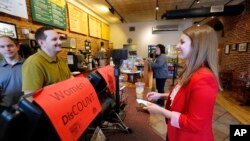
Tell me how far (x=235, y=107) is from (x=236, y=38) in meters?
2.85

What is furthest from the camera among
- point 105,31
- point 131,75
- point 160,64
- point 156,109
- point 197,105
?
point 105,31

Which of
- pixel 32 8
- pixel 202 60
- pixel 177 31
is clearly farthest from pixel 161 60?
pixel 177 31

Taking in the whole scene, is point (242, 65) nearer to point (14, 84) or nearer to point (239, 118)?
point (239, 118)

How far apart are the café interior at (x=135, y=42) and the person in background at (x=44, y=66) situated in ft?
0.71

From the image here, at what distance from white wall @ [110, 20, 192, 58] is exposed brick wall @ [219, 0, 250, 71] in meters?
2.49

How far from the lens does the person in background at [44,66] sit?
3.63 ft

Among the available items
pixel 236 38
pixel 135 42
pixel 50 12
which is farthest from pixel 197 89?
pixel 135 42

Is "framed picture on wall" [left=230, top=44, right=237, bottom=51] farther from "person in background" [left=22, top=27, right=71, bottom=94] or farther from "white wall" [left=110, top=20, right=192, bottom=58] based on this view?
"person in background" [left=22, top=27, right=71, bottom=94]

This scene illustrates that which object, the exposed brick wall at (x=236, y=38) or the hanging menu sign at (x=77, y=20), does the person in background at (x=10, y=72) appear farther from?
the exposed brick wall at (x=236, y=38)

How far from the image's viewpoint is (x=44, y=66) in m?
1.23

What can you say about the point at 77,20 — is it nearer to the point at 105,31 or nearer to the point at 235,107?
the point at 105,31

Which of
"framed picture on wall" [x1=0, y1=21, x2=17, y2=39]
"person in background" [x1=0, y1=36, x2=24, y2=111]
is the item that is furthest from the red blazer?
"framed picture on wall" [x1=0, y1=21, x2=17, y2=39]

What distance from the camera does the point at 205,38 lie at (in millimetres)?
925

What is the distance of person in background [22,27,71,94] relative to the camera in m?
1.11
